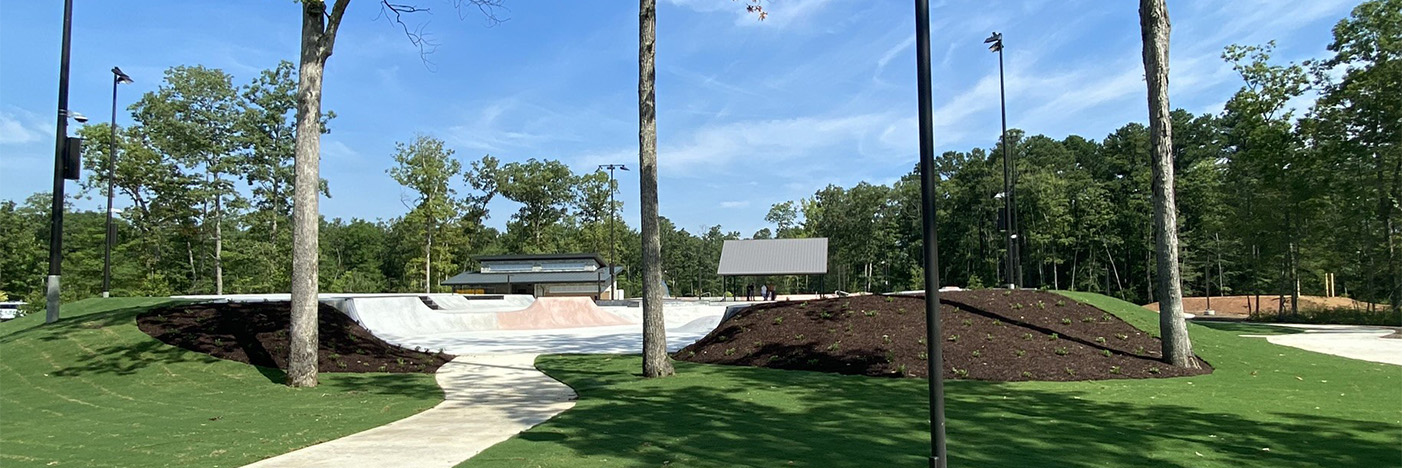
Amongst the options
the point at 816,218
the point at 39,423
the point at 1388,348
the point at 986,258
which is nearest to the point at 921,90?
the point at 39,423

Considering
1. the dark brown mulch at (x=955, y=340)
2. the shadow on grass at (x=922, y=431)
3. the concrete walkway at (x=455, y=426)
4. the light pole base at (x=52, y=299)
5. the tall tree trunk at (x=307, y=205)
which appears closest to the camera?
the shadow on grass at (x=922, y=431)

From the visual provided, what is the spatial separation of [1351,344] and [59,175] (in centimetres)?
2713

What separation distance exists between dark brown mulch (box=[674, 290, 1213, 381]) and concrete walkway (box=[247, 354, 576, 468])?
409cm

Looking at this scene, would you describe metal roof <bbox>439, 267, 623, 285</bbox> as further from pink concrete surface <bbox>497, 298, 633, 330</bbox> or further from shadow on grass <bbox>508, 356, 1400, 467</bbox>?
shadow on grass <bbox>508, 356, 1400, 467</bbox>

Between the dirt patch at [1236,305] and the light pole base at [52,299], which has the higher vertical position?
the light pole base at [52,299]

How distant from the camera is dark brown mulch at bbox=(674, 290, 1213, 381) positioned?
423 inches

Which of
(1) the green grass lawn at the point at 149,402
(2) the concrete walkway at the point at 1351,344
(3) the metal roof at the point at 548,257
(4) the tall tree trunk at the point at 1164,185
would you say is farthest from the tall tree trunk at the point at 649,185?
(3) the metal roof at the point at 548,257

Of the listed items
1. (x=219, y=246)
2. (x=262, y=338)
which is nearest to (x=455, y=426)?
(x=262, y=338)

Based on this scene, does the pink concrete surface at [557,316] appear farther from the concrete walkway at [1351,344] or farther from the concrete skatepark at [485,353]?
the concrete walkway at [1351,344]

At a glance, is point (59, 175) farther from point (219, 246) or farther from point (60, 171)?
point (219, 246)

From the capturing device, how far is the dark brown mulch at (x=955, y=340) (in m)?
10.8

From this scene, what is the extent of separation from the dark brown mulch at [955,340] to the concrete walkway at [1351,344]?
4.56 metres

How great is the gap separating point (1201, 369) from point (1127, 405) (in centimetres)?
422

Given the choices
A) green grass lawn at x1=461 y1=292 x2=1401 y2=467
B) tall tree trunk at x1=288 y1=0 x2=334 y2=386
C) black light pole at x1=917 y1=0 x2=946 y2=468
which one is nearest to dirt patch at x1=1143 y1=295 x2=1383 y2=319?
green grass lawn at x1=461 y1=292 x2=1401 y2=467
